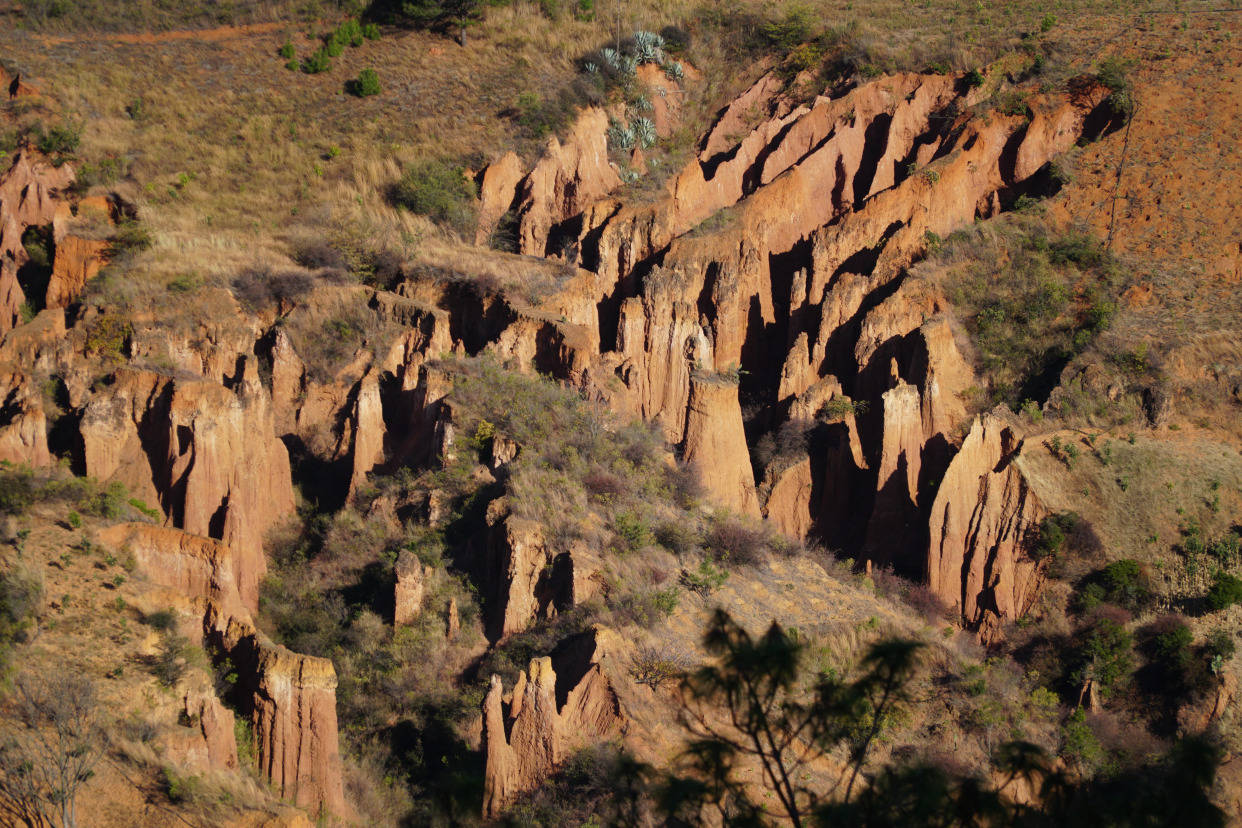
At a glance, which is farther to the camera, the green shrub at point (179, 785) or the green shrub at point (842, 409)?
the green shrub at point (842, 409)

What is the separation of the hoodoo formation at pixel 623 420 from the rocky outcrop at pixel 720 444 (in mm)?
123

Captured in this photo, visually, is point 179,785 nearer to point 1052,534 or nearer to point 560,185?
point 1052,534

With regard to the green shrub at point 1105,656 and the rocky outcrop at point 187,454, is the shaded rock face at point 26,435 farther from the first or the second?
the green shrub at point 1105,656

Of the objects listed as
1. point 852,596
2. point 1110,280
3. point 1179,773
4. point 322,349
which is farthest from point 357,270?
point 1179,773

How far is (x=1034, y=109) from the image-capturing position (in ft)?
126

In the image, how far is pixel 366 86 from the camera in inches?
1756

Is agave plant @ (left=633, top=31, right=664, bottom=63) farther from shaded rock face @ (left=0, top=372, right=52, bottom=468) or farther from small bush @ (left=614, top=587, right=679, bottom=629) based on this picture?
small bush @ (left=614, top=587, right=679, bottom=629)

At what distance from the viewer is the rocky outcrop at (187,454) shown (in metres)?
24.8

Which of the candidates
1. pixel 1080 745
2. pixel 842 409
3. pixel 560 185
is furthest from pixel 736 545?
pixel 560 185

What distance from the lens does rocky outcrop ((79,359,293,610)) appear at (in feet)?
81.5

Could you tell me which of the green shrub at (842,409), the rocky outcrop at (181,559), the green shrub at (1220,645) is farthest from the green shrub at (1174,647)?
the rocky outcrop at (181,559)

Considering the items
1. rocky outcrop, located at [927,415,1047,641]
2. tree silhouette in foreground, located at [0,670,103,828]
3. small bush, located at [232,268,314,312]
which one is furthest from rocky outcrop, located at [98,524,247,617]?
rocky outcrop, located at [927,415,1047,641]

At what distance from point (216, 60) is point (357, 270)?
1649cm

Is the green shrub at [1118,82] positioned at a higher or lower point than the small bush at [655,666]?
higher
